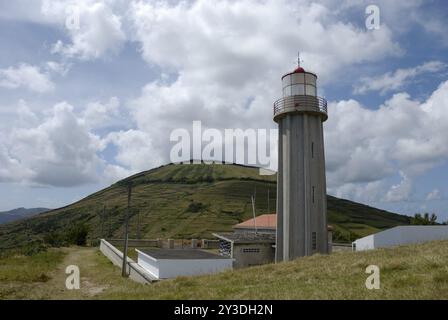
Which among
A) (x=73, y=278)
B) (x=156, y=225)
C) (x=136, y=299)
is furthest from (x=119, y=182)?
(x=136, y=299)

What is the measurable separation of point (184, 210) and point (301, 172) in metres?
82.5

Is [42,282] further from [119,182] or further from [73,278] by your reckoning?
[119,182]

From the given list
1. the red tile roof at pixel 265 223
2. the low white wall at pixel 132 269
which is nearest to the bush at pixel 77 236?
the low white wall at pixel 132 269

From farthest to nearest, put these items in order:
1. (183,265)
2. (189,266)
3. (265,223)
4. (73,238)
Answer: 1. (73,238)
2. (265,223)
3. (189,266)
4. (183,265)

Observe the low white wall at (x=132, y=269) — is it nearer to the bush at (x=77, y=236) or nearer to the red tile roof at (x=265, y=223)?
the red tile roof at (x=265, y=223)

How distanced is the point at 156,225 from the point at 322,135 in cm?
7118

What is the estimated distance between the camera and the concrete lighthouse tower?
28609 millimetres

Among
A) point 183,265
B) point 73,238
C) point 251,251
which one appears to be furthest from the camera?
point 73,238

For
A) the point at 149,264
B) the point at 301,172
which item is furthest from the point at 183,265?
the point at 301,172

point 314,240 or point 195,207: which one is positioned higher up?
point 195,207

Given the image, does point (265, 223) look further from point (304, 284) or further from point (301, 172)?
point (304, 284)

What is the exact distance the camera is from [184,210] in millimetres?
109125

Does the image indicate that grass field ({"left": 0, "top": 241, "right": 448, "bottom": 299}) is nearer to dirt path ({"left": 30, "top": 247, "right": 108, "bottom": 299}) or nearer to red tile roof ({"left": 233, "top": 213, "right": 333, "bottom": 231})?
dirt path ({"left": 30, "top": 247, "right": 108, "bottom": 299})
